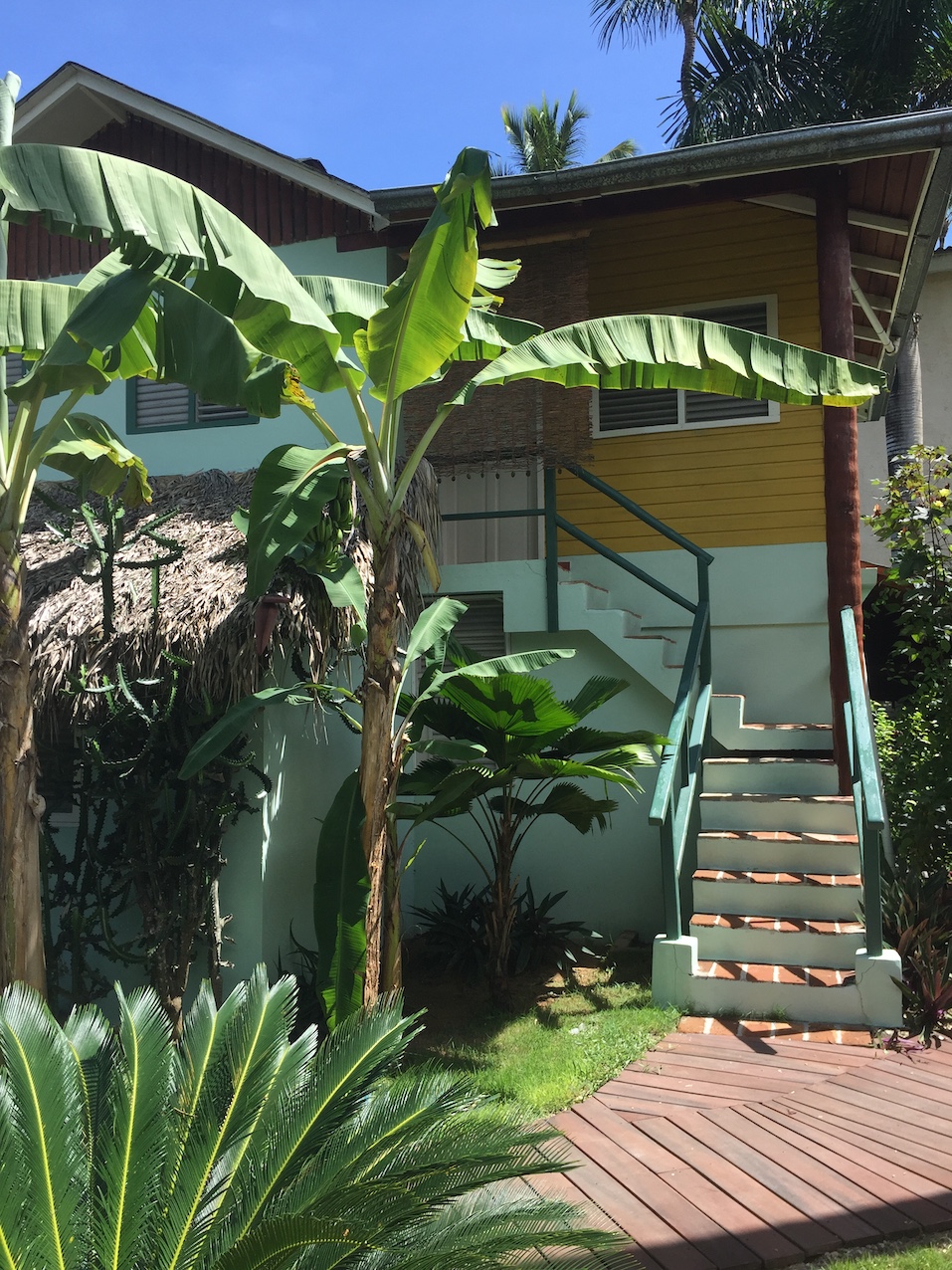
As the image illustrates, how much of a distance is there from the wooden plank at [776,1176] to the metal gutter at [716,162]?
21.6ft

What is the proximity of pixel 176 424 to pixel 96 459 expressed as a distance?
3.95 metres

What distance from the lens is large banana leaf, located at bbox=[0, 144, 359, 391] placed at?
425cm

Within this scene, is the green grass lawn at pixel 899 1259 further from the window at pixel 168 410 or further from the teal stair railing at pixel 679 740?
the window at pixel 168 410

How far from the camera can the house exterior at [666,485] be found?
24.3ft

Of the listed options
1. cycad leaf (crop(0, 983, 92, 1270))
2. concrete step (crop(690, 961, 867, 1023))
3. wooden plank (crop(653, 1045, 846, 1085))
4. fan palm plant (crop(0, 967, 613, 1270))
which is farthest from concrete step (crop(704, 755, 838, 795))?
cycad leaf (crop(0, 983, 92, 1270))

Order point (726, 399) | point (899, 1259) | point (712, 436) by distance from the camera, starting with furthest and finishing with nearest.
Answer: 1. point (726, 399)
2. point (712, 436)
3. point (899, 1259)

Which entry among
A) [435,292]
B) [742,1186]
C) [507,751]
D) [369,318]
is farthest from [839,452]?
[742,1186]

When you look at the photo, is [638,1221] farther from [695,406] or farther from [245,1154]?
[695,406]

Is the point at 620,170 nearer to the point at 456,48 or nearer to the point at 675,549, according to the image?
the point at 675,549

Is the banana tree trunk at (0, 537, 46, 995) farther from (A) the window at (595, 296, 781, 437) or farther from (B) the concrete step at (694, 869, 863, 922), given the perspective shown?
(A) the window at (595, 296, 781, 437)

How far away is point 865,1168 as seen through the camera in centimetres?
455

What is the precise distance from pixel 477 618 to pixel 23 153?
6.59m

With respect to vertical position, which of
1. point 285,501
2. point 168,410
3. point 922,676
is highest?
point 168,410

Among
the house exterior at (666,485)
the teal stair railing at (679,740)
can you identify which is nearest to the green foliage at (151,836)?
the house exterior at (666,485)
